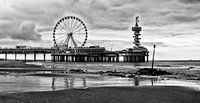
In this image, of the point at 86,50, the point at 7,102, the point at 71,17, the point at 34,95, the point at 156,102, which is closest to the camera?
the point at 7,102

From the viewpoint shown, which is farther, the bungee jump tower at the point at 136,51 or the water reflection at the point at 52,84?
the bungee jump tower at the point at 136,51

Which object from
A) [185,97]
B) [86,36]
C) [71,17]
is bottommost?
[185,97]

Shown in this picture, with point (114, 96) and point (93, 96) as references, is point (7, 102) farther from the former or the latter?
point (114, 96)

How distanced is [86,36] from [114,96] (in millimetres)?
129988

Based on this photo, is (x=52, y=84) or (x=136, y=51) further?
(x=136, y=51)

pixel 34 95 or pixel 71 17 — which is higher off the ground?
pixel 71 17

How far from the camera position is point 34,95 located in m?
17.8

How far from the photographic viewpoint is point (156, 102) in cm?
1659

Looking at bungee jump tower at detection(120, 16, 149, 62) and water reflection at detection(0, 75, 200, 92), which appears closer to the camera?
water reflection at detection(0, 75, 200, 92)

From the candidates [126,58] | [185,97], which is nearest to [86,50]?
[126,58]

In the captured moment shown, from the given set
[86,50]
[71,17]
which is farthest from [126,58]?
[71,17]

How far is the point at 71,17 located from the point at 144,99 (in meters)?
126

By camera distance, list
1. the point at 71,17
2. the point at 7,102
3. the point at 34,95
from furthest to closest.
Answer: the point at 71,17 → the point at 34,95 → the point at 7,102

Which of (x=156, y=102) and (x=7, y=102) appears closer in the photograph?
(x=7, y=102)
